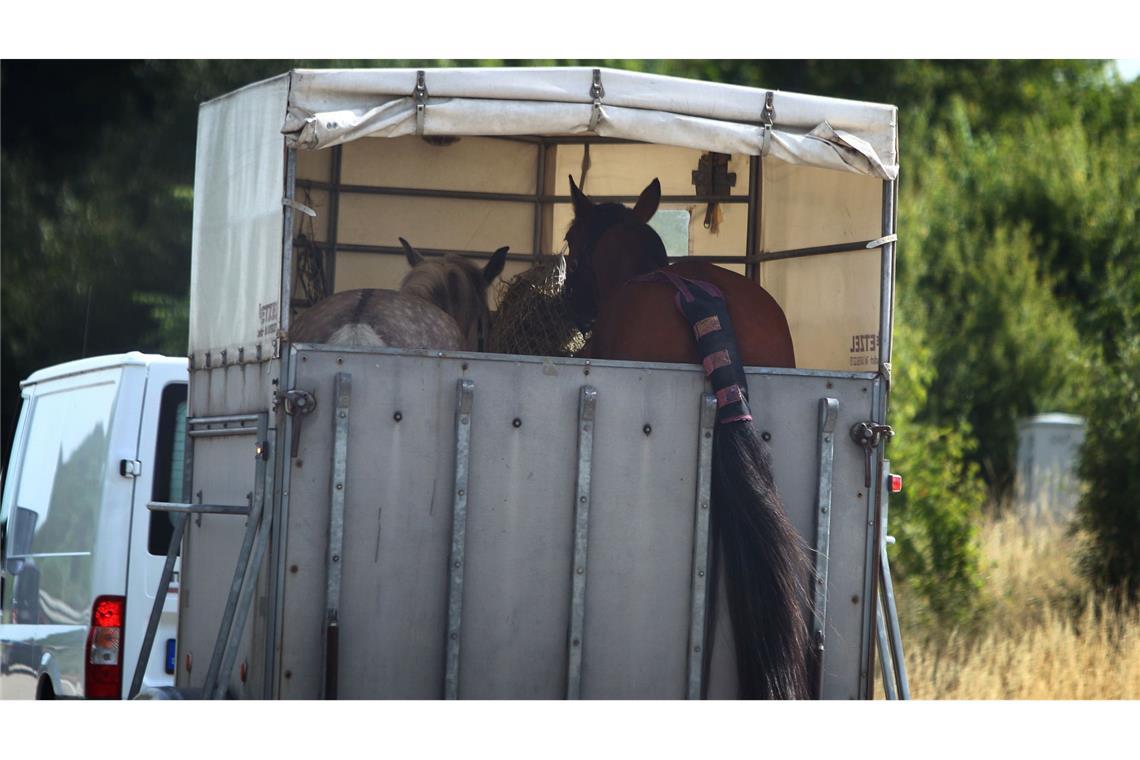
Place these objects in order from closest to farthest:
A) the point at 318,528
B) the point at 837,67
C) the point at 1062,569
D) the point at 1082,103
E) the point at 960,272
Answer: the point at 318,528 < the point at 1062,569 < the point at 960,272 < the point at 1082,103 < the point at 837,67

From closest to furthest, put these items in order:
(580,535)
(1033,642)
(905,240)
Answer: (580,535)
(1033,642)
(905,240)

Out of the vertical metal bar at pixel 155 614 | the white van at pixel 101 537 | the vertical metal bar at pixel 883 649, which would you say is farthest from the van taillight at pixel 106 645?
the vertical metal bar at pixel 883 649

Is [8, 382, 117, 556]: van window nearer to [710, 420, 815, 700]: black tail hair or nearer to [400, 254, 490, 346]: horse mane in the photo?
[400, 254, 490, 346]: horse mane

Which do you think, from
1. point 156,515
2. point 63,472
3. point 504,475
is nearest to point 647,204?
point 504,475

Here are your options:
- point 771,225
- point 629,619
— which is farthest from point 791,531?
point 771,225

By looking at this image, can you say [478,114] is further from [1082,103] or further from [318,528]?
[1082,103]

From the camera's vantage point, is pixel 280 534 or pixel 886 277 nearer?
pixel 280 534

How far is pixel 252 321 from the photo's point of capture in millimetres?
5562

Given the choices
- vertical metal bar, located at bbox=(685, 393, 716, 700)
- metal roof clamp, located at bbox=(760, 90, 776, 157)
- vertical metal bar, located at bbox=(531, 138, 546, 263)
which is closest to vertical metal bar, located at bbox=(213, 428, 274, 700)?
vertical metal bar, located at bbox=(685, 393, 716, 700)

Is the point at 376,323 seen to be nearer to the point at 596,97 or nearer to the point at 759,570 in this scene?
the point at 596,97

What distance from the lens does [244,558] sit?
491 centimetres

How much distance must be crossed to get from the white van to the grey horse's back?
176 cm

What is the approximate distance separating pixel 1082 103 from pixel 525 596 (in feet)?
90.7

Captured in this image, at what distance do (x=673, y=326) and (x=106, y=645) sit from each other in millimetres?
3337
